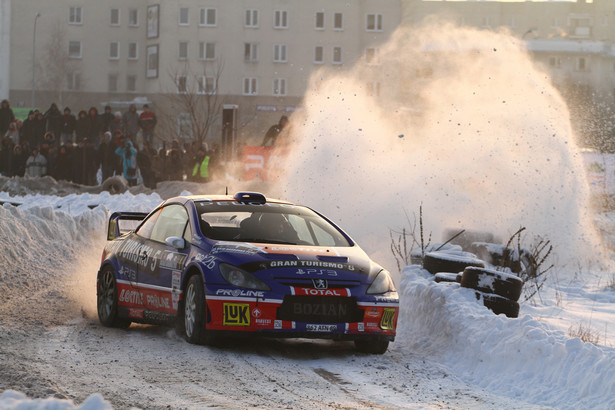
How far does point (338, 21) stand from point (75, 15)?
22.2 metres

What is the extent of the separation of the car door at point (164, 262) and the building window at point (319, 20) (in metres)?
75.3

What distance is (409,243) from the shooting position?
1856 cm

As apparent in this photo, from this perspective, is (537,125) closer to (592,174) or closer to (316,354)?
(592,174)

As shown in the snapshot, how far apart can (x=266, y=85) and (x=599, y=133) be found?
30.7m

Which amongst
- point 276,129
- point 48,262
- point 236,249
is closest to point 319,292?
point 236,249

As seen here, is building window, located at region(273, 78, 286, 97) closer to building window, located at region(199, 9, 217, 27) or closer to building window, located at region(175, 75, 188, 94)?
building window, located at region(199, 9, 217, 27)

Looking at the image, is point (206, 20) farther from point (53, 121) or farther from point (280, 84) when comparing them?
point (53, 121)

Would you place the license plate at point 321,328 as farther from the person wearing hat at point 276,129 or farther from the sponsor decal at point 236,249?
the person wearing hat at point 276,129

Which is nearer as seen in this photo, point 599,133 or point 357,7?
point 599,133

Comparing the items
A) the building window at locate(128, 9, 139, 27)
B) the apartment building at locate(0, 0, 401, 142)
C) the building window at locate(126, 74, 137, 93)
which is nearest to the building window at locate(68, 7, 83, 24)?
the apartment building at locate(0, 0, 401, 142)

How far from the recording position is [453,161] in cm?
2167

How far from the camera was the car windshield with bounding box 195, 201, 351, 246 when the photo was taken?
9203 mm

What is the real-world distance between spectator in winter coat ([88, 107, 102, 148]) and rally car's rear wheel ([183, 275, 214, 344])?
24.2 metres

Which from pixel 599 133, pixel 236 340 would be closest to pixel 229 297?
pixel 236 340
